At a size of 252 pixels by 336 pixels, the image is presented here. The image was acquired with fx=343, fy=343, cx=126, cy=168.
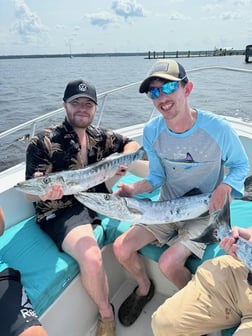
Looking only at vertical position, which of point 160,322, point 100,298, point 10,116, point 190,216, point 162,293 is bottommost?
point 10,116

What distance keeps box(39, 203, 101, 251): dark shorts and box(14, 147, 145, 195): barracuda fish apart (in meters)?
0.28

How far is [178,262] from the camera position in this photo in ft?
6.87

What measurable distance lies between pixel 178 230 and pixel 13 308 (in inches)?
44.9

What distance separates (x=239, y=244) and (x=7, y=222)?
5.68 ft

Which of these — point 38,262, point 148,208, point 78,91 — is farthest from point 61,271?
point 78,91

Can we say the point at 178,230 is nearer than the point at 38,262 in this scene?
No

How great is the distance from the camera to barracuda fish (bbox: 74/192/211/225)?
2.07 m

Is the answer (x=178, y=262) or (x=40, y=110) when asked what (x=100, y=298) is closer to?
(x=178, y=262)

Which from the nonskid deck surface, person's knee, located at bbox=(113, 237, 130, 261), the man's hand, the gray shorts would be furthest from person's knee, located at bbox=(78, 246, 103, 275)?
the man's hand

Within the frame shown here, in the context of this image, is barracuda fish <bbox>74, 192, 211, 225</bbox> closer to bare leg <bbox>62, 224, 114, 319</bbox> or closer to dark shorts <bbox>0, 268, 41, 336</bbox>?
bare leg <bbox>62, 224, 114, 319</bbox>

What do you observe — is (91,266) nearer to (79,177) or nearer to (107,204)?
(107,204)

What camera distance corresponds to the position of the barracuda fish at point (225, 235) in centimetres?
166

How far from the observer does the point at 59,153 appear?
2504 millimetres

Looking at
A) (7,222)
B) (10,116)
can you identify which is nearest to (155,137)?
(7,222)
